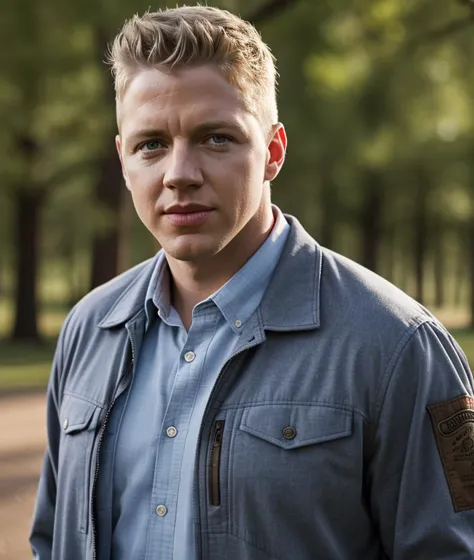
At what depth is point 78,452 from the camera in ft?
8.55

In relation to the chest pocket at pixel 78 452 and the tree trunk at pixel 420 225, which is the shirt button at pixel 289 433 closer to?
the chest pocket at pixel 78 452

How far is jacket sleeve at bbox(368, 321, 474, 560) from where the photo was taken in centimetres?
225

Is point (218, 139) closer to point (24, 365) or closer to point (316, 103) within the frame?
point (24, 365)

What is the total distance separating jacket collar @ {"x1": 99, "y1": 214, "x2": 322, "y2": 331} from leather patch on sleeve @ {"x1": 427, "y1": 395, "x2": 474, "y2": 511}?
36 centimetres

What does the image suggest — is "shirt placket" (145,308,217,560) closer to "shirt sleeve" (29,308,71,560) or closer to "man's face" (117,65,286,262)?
"man's face" (117,65,286,262)

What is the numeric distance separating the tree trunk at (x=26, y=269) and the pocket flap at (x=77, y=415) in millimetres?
20219

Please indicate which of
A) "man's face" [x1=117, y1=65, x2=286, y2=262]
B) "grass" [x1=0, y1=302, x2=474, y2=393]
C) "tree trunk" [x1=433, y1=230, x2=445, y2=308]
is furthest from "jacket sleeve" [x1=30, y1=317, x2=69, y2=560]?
"tree trunk" [x1=433, y1=230, x2=445, y2=308]

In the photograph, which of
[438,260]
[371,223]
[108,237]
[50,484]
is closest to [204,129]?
[50,484]

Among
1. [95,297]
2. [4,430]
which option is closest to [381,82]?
[4,430]

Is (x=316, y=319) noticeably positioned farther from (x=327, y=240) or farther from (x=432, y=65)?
(x=327, y=240)

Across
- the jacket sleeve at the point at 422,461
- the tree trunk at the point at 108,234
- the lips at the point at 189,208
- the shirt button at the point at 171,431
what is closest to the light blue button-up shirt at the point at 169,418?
the shirt button at the point at 171,431

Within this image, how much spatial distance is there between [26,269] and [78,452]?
20.7 meters

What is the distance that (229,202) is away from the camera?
96.0 inches

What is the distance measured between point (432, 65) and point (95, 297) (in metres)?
21.9
